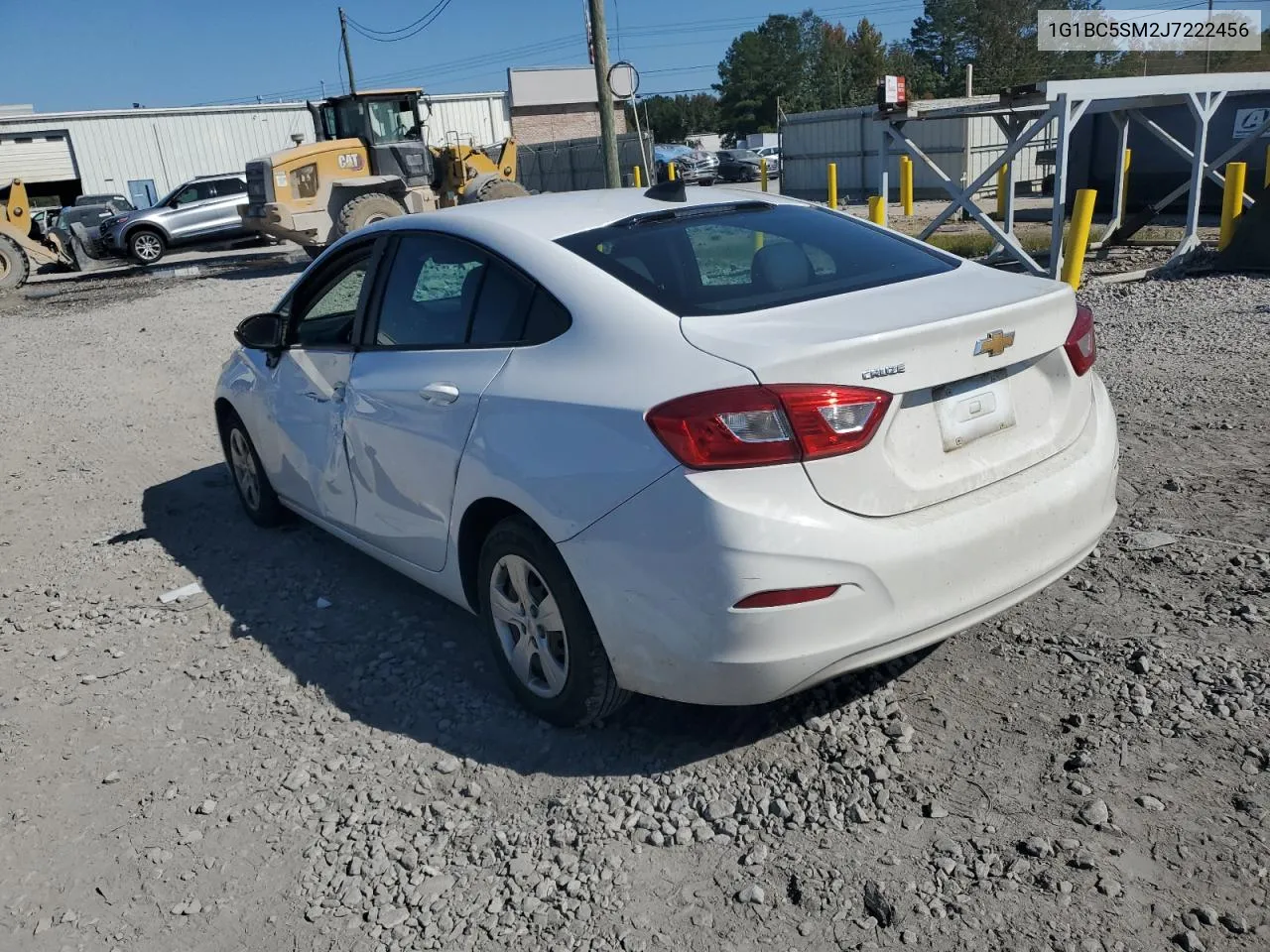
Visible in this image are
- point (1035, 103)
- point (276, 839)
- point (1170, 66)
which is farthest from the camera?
point (1170, 66)

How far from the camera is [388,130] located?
21.0m

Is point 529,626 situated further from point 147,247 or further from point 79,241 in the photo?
point 79,241

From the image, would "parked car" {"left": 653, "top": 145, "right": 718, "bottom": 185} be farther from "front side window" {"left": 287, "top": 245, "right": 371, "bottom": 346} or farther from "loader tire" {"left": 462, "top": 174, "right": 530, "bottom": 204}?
"front side window" {"left": 287, "top": 245, "right": 371, "bottom": 346}

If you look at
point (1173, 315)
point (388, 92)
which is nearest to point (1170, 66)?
point (388, 92)

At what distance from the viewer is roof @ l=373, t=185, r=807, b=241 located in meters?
3.57

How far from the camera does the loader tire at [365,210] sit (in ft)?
61.1

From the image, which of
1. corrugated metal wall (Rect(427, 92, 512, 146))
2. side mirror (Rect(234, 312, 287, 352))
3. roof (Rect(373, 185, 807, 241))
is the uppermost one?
corrugated metal wall (Rect(427, 92, 512, 146))

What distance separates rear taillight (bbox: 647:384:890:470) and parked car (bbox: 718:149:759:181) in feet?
135

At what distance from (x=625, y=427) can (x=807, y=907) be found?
1.26m

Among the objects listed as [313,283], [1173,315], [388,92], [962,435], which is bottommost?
[1173,315]

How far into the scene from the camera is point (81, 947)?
8.71 feet

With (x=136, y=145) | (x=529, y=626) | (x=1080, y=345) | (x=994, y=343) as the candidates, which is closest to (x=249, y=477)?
(x=529, y=626)

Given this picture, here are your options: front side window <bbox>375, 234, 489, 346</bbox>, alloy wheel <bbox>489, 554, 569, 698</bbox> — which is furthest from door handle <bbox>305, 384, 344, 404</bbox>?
alloy wheel <bbox>489, 554, 569, 698</bbox>

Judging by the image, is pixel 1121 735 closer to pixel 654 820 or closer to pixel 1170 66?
pixel 654 820
